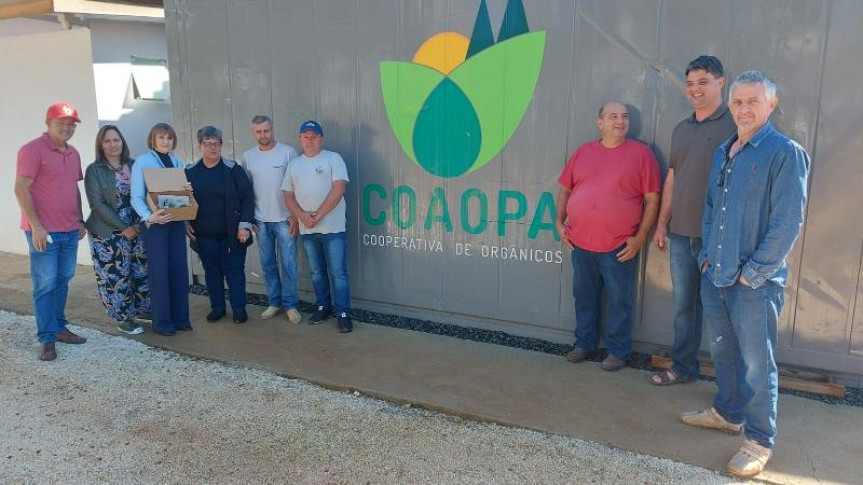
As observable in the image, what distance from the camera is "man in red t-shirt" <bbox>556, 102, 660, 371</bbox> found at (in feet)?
12.6

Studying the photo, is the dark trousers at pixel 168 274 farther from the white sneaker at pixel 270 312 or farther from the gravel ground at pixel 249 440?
the gravel ground at pixel 249 440

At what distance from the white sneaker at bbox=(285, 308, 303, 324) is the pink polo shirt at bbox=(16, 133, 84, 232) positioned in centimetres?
177

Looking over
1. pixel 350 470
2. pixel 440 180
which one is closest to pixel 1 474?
pixel 350 470

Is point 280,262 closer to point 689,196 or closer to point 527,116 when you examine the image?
point 527,116

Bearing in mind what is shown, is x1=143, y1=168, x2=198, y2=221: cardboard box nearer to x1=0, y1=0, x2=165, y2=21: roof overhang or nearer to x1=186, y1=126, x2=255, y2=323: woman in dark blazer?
x1=186, y1=126, x2=255, y2=323: woman in dark blazer

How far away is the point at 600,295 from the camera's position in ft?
14.1

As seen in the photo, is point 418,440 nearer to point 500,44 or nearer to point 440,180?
point 440,180

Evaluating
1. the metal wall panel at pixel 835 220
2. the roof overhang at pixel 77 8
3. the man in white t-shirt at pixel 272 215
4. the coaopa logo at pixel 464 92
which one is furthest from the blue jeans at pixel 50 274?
the metal wall panel at pixel 835 220

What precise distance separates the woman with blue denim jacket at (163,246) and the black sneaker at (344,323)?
1271 millimetres

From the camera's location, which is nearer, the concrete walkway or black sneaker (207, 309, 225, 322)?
the concrete walkway

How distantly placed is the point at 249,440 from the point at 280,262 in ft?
7.83

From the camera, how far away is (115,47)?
7289 mm

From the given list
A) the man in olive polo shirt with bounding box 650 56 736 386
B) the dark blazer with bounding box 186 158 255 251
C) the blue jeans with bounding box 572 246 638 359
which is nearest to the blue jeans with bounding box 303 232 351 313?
the dark blazer with bounding box 186 158 255 251

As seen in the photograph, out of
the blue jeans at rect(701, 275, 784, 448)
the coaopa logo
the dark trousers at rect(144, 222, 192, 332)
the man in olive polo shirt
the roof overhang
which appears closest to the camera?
the blue jeans at rect(701, 275, 784, 448)
